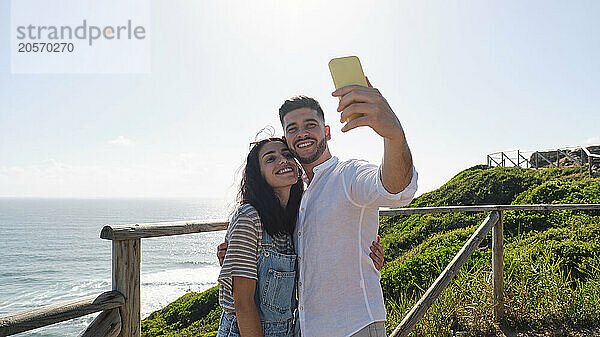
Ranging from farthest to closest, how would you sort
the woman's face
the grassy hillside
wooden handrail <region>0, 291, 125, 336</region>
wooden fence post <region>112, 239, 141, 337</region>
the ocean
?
the ocean
the grassy hillside
wooden fence post <region>112, 239, 141, 337</region>
the woman's face
wooden handrail <region>0, 291, 125, 336</region>

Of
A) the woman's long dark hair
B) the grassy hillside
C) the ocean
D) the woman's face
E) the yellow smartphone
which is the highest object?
the yellow smartphone

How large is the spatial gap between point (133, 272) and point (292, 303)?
0.67m

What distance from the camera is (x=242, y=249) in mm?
1470

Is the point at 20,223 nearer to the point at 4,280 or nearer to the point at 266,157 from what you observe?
the point at 4,280

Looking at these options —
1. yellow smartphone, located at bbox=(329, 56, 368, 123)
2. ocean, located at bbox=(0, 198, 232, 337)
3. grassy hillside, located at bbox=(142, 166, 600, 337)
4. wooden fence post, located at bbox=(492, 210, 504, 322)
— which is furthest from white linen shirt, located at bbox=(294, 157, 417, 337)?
ocean, located at bbox=(0, 198, 232, 337)

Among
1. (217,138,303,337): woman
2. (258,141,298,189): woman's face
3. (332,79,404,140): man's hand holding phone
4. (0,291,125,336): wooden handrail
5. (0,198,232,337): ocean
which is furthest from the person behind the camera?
(0,198,232,337): ocean

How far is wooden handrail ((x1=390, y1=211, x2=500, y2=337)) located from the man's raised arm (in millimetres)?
2140

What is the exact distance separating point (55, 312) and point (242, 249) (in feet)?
2.09

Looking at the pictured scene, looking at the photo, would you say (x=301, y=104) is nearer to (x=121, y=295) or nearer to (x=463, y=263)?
(x=121, y=295)

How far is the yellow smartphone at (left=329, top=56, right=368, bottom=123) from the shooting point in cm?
113

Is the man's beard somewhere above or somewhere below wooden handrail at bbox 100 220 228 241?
above

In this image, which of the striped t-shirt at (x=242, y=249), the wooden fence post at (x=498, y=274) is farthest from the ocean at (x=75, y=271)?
the striped t-shirt at (x=242, y=249)

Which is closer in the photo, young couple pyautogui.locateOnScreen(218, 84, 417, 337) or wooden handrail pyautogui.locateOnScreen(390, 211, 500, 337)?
young couple pyautogui.locateOnScreen(218, 84, 417, 337)

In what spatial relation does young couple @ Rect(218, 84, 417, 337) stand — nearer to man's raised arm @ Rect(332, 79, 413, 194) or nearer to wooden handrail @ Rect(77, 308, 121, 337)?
man's raised arm @ Rect(332, 79, 413, 194)
